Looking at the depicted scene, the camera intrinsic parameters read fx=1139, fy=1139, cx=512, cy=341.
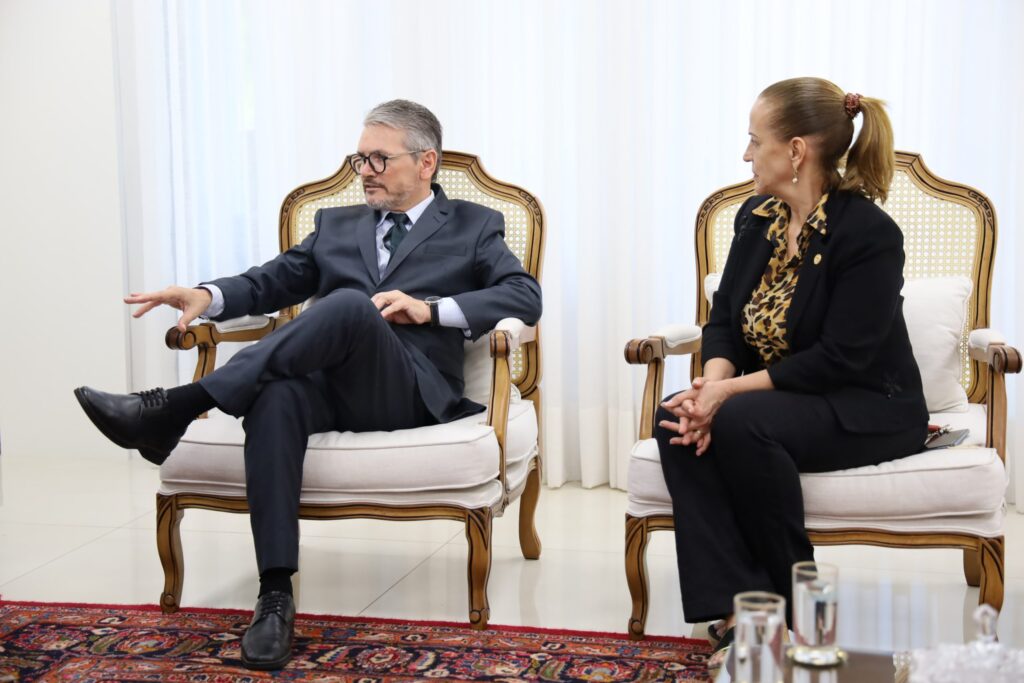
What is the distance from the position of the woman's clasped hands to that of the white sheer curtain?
1478 mm

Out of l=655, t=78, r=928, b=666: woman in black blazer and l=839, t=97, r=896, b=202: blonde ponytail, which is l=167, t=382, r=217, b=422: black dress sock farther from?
l=839, t=97, r=896, b=202: blonde ponytail

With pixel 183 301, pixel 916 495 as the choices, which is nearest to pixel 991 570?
pixel 916 495

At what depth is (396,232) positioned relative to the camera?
300cm

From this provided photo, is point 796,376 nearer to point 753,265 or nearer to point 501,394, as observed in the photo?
point 753,265

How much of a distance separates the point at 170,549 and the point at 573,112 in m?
1.99

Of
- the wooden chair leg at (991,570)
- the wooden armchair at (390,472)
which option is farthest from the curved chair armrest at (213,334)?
the wooden chair leg at (991,570)

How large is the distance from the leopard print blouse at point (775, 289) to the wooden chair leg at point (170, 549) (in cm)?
137

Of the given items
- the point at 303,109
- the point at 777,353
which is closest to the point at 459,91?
the point at 303,109

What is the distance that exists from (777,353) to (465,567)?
1.10m

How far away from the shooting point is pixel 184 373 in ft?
14.1

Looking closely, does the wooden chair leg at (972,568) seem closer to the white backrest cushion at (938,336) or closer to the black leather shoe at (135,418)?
the white backrest cushion at (938,336)

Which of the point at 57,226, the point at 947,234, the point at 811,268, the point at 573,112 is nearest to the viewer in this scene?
the point at 811,268

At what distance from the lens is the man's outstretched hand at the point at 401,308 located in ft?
8.81

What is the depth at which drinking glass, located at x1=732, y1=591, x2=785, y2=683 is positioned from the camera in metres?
1.33
